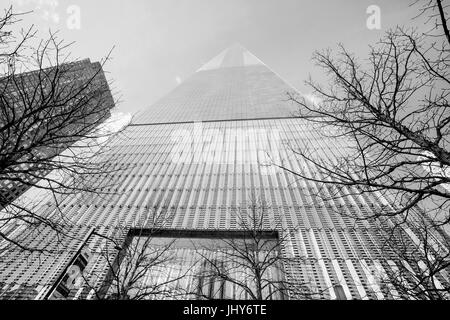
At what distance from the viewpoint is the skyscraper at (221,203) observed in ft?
24.0

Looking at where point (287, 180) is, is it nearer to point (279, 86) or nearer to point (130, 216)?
point (130, 216)

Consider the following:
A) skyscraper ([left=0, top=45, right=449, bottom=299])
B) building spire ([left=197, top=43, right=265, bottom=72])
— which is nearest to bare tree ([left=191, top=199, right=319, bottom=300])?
skyscraper ([left=0, top=45, right=449, bottom=299])

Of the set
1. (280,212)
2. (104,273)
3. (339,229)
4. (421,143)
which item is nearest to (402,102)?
(421,143)

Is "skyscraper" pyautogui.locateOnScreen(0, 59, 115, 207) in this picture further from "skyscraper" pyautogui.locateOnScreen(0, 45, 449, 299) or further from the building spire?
the building spire

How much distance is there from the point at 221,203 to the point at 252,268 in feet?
17.6

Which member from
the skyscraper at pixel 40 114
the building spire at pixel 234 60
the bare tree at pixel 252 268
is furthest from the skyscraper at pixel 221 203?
the building spire at pixel 234 60

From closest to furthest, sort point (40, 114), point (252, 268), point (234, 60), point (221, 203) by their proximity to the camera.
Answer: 1. point (40, 114)
2. point (252, 268)
3. point (221, 203)
4. point (234, 60)

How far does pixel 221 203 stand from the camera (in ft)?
37.9

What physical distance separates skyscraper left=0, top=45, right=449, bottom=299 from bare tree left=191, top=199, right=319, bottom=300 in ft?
0.84

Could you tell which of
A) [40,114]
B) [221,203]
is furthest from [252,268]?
[40,114]

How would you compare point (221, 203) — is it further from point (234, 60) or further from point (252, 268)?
point (234, 60)

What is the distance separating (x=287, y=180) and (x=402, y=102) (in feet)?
33.2

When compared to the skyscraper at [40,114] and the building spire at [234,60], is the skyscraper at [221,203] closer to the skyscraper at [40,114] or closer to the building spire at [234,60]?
the skyscraper at [40,114]

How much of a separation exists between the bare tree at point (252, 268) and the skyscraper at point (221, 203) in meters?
0.26
